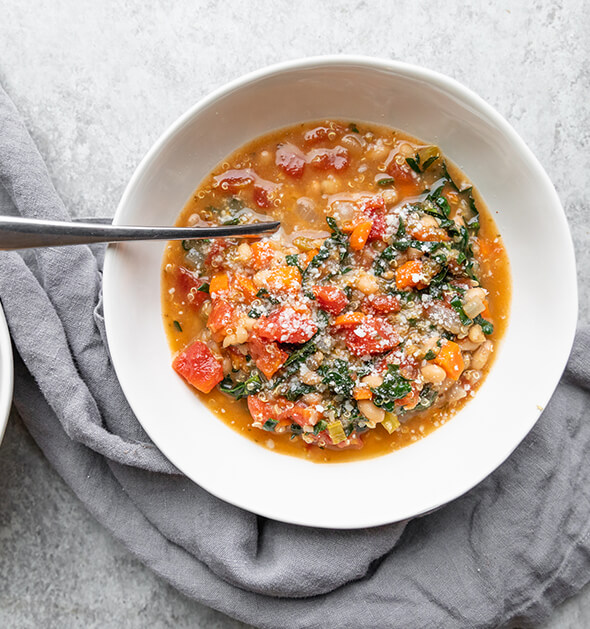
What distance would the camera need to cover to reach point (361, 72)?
358 centimetres

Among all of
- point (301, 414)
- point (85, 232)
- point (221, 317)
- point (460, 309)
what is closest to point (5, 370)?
point (85, 232)

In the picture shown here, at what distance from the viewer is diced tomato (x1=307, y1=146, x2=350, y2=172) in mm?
3863

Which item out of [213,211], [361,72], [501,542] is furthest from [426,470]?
[361,72]

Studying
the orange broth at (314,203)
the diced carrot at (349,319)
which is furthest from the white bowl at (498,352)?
the diced carrot at (349,319)

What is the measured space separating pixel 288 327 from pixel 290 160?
104 cm

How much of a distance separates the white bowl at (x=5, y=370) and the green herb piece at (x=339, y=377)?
1803 millimetres

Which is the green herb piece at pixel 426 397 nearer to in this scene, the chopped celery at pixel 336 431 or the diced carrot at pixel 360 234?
the chopped celery at pixel 336 431

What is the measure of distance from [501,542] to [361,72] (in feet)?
9.65

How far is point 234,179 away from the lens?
12.9 feet

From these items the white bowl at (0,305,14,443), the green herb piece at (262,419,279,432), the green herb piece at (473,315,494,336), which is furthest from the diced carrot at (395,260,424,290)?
the white bowl at (0,305,14,443)

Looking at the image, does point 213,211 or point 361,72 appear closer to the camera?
point 361,72

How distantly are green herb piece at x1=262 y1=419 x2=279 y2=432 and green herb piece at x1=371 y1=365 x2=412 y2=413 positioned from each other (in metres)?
0.62

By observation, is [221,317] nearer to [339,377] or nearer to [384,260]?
[339,377]

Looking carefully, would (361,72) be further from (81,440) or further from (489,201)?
(81,440)
